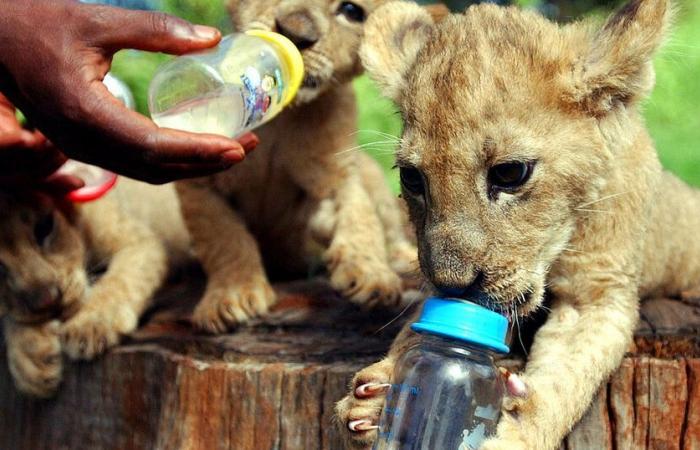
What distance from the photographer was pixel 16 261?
413 cm

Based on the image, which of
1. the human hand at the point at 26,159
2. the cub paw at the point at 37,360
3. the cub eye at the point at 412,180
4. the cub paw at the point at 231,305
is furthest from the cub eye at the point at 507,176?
the cub paw at the point at 37,360

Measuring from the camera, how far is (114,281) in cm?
445

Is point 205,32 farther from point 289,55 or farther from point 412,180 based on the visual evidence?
point 412,180

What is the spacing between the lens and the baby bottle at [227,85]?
3.09m

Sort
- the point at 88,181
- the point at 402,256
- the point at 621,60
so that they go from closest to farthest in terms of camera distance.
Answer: the point at 621,60 → the point at 88,181 → the point at 402,256

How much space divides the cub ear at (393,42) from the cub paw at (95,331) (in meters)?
1.58

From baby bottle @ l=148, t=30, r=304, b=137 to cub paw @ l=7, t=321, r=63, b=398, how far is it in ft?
4.61

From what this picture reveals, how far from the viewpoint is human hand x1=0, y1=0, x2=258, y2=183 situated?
9.04ft

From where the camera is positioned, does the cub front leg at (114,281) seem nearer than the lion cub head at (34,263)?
Yes

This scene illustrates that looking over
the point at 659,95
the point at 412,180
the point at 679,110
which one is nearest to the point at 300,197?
the point at 412,180

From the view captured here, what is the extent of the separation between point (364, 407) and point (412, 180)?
2.20ft

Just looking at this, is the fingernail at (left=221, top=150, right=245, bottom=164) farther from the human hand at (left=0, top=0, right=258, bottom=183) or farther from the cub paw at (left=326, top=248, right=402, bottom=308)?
the cub paw at (left=326, top=248, right=402, bottom=308)

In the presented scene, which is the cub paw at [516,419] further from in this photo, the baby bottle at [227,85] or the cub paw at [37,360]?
the cub paw at [37,360]

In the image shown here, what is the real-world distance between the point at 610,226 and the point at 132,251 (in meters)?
2.61
